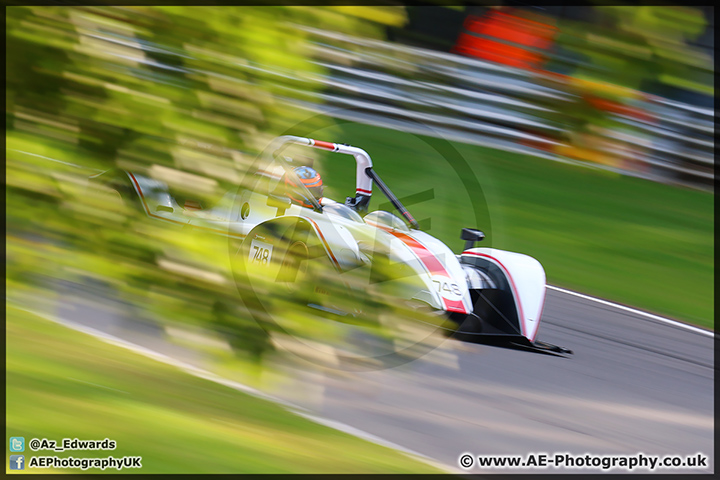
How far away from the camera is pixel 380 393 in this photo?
409 centimetres

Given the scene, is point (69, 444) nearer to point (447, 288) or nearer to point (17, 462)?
point (17, 462)

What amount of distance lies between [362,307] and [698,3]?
48.3 inches

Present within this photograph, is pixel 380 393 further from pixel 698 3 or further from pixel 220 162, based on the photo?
pixel 698 3

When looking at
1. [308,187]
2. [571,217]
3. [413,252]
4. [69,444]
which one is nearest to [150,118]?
[69,444]

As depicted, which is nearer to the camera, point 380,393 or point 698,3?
point 698,3

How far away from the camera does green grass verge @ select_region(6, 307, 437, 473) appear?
296cm

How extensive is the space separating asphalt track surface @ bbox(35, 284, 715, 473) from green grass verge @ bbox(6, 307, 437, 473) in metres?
0.22

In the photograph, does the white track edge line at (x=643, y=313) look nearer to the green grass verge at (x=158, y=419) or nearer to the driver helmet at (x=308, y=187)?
the driver helmet at (x=308, y=187)

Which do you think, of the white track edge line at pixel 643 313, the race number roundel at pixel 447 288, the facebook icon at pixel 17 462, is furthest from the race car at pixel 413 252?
the white track edge line at pixel 643 313

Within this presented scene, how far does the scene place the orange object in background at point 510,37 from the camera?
1.64 m

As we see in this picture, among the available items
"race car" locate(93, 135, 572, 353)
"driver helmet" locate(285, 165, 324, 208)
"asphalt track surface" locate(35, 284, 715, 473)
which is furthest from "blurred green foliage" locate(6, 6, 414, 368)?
"driver helmet" locate(285, 165, 324, 208)

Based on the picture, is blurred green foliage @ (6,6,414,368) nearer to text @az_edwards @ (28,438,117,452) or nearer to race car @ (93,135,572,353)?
race car @ (93,135,572,353)
